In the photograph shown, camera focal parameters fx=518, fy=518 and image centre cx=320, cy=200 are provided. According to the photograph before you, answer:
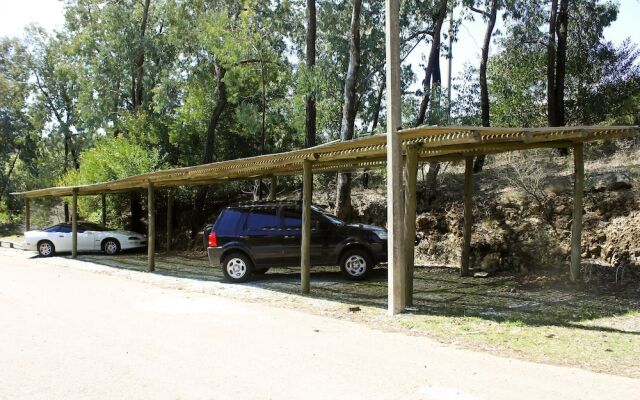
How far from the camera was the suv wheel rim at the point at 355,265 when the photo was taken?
453 inches

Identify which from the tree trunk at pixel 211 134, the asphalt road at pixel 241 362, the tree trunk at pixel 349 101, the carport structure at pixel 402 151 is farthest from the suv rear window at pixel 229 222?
the tree trunk at pixel 211 134

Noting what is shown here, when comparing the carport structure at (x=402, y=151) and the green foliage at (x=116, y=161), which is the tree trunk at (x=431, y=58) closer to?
the carport structure at (x=402, y=151)

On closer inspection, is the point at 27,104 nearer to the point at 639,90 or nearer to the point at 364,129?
the point at 364,129

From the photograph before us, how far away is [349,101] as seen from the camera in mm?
15633

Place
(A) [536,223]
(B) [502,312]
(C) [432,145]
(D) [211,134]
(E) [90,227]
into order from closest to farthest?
(B) [502,312]
(C) [432,145]
(A) [536,223]
(E) [90,227]
(D) [211,134]

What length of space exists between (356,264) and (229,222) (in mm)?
3100

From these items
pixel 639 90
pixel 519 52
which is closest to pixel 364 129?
pixel 519 52

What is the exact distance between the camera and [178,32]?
22.5 meters

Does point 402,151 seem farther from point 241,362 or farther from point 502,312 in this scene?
point 241,362

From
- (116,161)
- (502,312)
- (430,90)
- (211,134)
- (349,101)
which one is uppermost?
(430,90)

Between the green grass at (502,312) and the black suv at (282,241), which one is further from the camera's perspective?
the black suv at (282,241)

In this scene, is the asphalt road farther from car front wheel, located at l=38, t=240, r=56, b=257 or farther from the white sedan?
car front wheel, located at l=38, t=240, r=56, b=257

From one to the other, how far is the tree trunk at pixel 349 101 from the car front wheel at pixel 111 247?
10.2 meters

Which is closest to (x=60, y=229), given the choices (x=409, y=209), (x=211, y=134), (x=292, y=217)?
(x=211, y=134)
